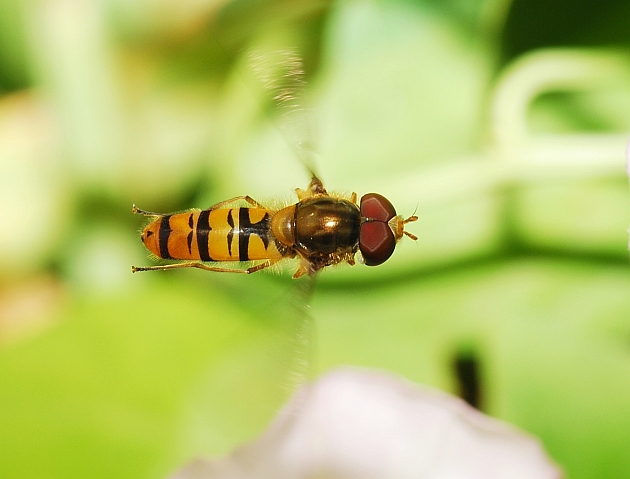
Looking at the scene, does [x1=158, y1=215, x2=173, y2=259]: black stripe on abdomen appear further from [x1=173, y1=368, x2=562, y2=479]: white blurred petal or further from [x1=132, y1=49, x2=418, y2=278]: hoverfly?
[x1=173, y1=368, x2=562, y2=479]: white blurred petal

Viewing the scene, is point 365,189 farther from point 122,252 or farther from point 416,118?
point 122,252

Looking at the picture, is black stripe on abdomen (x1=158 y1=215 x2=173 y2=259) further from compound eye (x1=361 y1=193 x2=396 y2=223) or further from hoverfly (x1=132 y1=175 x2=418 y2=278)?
compound eye (x1=361 y1=193 x2=396 y2=223)

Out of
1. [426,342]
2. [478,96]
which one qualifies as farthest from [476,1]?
[426,342]

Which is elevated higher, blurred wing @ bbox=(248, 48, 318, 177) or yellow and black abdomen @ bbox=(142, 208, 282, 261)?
blurred wing @ bbox=(248, 48, 318, 177)

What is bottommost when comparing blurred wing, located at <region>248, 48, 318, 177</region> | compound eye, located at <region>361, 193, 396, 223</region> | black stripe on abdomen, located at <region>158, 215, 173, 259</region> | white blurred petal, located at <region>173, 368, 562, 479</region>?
white blurred petal, located at <region>173, 368, 562, 479</region>

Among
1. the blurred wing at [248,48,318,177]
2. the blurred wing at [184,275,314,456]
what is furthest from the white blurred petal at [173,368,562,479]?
the blurred wing at [248,48,318,177]

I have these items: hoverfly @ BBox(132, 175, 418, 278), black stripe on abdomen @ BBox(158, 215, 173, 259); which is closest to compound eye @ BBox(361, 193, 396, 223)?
hoverfly @ BBox(132, 175, 418, 278)

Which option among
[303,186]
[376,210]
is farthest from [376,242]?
[303,186]
